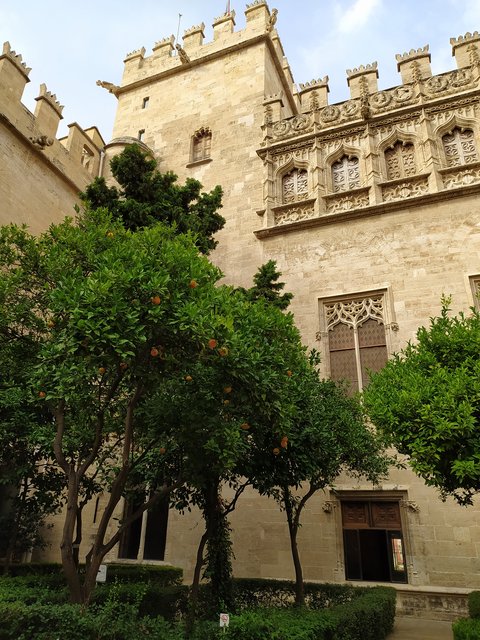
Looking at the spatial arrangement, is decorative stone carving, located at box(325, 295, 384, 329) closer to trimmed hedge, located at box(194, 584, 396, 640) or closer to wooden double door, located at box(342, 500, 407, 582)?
wooden double door, located at box(342, 500, 407, 582)

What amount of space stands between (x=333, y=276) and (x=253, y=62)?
11655 mm

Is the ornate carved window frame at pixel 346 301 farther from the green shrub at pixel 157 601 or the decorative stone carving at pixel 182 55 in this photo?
the decorative stone carving at pixel 182 55

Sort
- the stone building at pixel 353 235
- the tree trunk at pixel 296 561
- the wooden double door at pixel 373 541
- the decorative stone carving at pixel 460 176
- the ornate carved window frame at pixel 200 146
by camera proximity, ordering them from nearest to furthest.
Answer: the tree trunk at pixel 296 561 < the wooden double door at pixel 373 541 < the stone building at pixel 353 235 < the decorative stone carving at pixel 460 176 < the ornate carved window frame at pixel 200 146

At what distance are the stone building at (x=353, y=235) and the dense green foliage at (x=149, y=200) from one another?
4.53 metres

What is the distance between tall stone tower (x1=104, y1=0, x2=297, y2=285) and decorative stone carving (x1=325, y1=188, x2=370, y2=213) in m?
2.62

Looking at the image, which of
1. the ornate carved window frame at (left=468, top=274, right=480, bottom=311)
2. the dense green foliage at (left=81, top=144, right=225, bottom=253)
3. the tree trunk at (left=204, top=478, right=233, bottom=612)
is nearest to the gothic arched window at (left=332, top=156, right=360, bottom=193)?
the ornate carved window frame at (left=468, top=274, right=480, bottom=311)

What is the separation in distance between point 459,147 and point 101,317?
44.6 feet


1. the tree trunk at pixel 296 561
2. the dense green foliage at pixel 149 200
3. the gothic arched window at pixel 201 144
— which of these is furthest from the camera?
the gothic arched window at pixel 201 144

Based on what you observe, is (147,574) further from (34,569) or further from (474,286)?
(474,286)

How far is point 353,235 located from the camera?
47.5ft

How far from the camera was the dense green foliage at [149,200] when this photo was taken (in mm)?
10477

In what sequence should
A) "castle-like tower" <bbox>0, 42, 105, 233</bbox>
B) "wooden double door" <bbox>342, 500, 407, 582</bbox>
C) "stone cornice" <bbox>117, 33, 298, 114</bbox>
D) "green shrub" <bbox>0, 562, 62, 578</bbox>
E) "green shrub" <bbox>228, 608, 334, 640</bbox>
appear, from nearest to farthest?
"green shrub" <bbox>228, 608, 334, 640</bbox>
"wooden double door" <bbox>342, 500, 407, 582</bbox>
"green shrub" <bbox>0, 562, 62, 578</bbox>
"castle-like tower" <bbox>0, 42, 105, 233</bbox>
"stone cornice" <bbox>117, 33, 298, 114</bbox>

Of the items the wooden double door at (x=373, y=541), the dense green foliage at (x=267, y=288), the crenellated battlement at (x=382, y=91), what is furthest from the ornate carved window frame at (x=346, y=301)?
the crenellated battlement at (x=382, y=91)

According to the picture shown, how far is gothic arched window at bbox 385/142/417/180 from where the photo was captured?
15.0 meters
